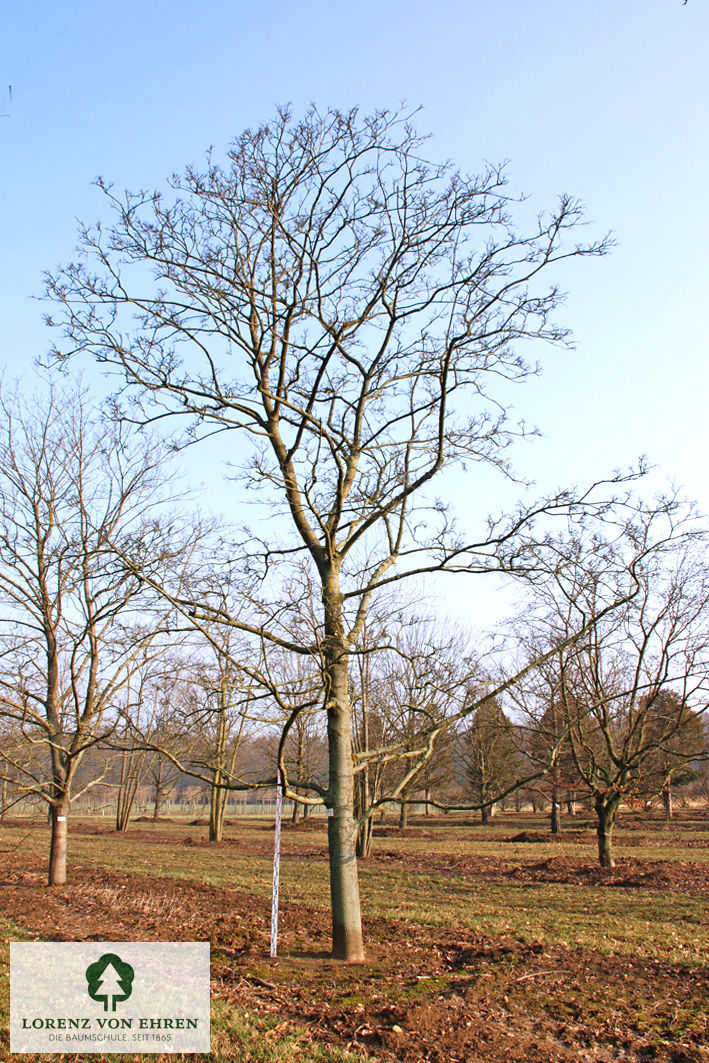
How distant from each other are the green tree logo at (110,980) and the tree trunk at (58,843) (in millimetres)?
7069

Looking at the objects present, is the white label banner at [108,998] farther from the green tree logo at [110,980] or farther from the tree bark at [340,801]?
the tree bark at [340,801]

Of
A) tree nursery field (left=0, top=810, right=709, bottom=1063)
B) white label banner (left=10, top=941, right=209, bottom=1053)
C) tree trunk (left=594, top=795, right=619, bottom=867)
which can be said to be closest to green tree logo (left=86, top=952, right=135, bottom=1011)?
white label banner (left=10, top=941, right=209, bottom=1053)

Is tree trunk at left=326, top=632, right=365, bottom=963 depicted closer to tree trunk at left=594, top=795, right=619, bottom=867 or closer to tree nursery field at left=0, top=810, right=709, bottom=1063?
tree nursery field at left=0, top=810, right=709, bottom=1063

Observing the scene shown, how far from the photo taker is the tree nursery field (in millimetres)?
4840

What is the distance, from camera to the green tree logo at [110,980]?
5.58 m

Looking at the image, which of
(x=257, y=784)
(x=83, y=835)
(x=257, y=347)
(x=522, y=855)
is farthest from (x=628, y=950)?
(x=83, y=835)

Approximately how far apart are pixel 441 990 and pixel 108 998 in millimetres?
2601

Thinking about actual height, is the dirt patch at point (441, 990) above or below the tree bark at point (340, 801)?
below

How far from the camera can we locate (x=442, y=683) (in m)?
7.30

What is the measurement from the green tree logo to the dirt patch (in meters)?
0.78

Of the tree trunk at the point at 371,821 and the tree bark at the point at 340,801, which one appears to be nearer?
the tree bark at the point at 340,801

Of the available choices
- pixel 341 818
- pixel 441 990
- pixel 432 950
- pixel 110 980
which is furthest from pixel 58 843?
pixel 441 990

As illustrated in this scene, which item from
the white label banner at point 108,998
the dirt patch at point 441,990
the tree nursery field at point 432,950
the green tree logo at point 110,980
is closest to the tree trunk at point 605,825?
the tree nursery field at point 432,950

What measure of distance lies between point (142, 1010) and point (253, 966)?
1.57 m
